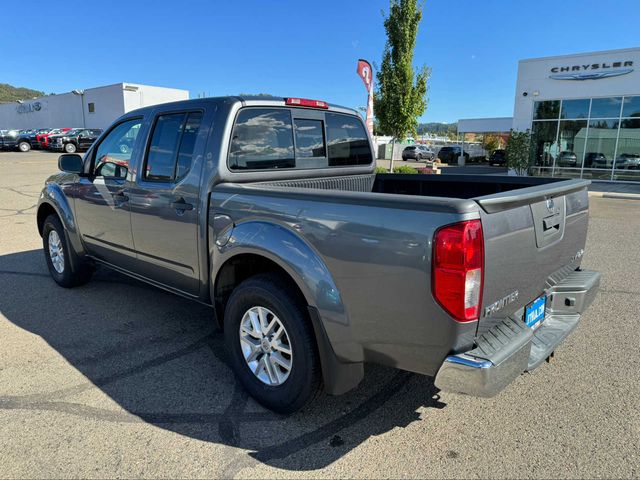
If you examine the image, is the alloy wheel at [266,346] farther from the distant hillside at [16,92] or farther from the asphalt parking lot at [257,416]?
the distant hillside at [16,92]

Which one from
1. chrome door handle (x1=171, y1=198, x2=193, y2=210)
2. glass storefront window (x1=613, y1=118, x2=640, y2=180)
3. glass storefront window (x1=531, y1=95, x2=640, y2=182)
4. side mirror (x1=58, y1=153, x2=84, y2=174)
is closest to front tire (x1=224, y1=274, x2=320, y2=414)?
chrome door handle (x1=171, y1=198, x2=193, y2=210)

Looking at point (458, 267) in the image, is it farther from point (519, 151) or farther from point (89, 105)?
point (89, 105)

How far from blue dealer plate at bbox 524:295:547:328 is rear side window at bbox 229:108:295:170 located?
2054mm

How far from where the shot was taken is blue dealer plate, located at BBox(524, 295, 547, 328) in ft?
8.91

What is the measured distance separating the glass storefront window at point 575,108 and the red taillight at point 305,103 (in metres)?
19.7

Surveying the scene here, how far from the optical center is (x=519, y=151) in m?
20.3

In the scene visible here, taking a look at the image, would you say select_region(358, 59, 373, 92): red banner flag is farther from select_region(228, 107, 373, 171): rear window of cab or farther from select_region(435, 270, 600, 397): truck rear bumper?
select_region(435, 270, 600, 397): truck rear bumper

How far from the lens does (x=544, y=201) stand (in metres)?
2.66

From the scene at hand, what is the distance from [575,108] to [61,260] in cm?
2108

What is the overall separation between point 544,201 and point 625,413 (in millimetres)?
1481

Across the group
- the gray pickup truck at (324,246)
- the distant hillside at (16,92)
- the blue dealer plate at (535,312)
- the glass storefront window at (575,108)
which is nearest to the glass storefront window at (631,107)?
the glass storefront window at (575,108)

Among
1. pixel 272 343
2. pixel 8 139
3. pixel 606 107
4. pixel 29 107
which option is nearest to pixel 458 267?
pixel 272 343

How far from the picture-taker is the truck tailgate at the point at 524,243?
222 cm

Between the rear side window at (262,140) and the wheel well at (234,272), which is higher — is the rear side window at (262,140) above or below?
above
